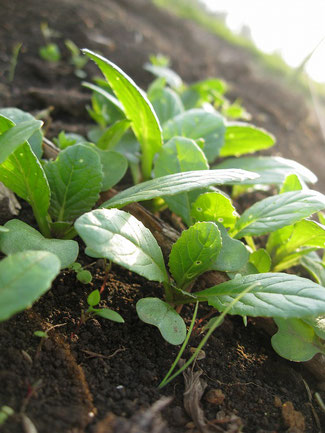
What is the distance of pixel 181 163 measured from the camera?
3.90 ft

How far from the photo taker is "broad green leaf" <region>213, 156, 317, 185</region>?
4.35 ft

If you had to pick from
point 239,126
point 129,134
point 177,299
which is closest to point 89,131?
point 129,134

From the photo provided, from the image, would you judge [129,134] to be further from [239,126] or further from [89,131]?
[239,126]

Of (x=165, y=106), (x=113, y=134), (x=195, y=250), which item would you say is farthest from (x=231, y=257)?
(x=165, y=106)

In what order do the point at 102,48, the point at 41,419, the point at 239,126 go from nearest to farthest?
the point at 41,419 < the point at 239,126 < the point at 102,48

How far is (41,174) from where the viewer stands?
99 centimetres

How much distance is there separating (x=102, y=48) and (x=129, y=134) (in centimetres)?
119

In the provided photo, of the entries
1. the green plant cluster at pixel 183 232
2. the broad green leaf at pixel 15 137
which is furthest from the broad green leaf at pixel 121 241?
the broad green leaf at pixel 15 137

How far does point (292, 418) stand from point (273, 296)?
0.29 m

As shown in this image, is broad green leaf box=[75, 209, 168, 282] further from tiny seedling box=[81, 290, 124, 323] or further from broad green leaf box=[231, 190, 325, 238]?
broad green leaf box=[231, 190, 325, 238]

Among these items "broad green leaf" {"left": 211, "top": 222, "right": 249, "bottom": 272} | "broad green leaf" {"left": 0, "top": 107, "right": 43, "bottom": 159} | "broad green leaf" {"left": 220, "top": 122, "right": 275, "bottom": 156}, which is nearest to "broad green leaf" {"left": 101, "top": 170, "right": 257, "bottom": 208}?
"broad green leaf" {"left": 211, "top": 222, "right": 249, "bottom": 272}

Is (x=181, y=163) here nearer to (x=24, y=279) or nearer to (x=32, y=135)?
(x=32, y=135)

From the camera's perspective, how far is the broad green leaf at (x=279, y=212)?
3.32 feet

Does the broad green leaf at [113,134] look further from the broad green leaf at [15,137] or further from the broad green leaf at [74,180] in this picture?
the broad green leaf at [15,137]
